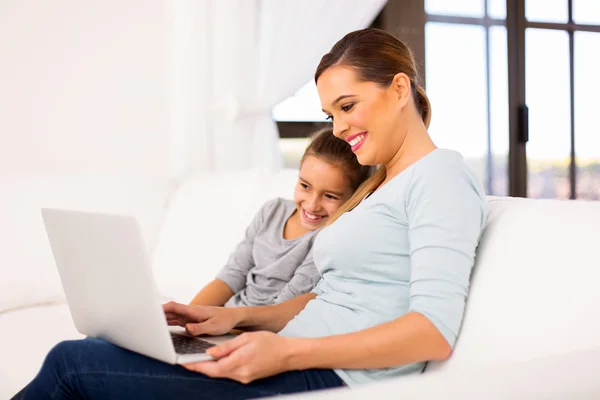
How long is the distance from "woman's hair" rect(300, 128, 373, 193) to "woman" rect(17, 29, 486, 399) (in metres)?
0.25

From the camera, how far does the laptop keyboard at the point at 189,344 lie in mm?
1017

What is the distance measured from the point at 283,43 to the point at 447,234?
2.33 meters

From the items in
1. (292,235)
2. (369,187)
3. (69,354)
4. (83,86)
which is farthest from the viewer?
(83,86)

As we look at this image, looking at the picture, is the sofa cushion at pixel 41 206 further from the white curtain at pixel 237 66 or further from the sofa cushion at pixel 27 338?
the white curtain at pixel 237 66

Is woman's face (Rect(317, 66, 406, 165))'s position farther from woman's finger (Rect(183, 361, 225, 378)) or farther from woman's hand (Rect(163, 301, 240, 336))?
woman's finger (Rect(183, 361, 225, 378))

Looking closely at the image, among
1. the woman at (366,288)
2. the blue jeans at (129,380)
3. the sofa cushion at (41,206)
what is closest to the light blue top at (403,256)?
the woman at (366,288)

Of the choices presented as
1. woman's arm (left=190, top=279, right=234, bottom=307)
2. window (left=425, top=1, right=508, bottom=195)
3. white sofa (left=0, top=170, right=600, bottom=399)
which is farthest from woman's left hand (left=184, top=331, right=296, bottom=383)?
window (left=425, top=1, right=508, bottom=195)

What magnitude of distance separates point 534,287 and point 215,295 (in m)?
0.96

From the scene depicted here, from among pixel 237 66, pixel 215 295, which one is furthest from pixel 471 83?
pixel 215 295

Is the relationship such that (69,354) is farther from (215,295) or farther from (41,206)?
(41,206)

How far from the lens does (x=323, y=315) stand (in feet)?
3.79

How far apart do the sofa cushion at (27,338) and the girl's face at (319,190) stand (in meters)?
0.72

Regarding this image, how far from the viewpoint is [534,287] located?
984 mm

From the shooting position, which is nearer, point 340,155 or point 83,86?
point 340,155
